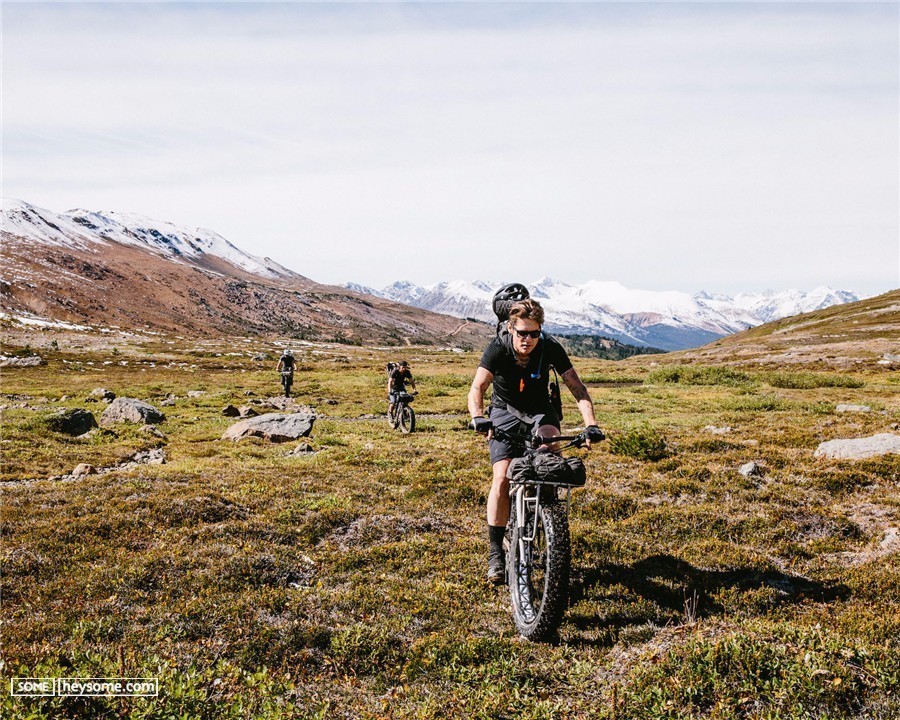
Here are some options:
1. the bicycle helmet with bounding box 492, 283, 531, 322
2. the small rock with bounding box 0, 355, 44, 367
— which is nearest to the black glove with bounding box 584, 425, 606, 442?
the bicycle helmet with bounding box 492, 283, 531, 322

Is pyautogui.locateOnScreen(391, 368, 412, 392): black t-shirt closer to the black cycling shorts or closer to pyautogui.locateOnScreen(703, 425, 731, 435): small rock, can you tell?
pyautogui.locateOnScreen(703, 425, 731, 435): small rock

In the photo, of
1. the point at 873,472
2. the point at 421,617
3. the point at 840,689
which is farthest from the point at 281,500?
the point at 873,472

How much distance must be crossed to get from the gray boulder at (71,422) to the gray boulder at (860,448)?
24.8 metres

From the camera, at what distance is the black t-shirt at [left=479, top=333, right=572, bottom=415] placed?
712 centimetres

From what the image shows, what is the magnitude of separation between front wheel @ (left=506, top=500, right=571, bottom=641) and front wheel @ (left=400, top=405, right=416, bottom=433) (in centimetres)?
1557

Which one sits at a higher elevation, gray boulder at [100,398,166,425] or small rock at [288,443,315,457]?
gray boulder at [100,398,166,425]

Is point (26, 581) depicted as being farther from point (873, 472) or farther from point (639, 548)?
point (873, 472)

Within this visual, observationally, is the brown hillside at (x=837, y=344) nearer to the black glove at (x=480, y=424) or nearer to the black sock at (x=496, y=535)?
the black sock at (x=496, y=535)

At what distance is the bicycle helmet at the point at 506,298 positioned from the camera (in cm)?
805

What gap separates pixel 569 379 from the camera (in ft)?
24.4

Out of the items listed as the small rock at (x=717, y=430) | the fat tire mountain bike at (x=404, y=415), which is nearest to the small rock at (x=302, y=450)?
the fat tire mountain bike at (x=404, y=415)

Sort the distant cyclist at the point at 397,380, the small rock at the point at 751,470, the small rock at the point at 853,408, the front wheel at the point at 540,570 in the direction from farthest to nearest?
the distant cyclist at the point at 397,380 → the small rock at the point at 853,408 → the small rock at the point at 751,470 → the front wheel at the point at 540,570

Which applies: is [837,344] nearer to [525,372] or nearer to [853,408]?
[853,408]

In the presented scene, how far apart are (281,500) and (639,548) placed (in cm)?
714
